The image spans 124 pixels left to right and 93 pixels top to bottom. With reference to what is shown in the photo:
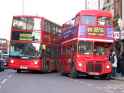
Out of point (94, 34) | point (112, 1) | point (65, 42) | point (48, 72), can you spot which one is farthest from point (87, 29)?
point (112, 1)

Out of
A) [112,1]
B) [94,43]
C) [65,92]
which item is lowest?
[65,92]

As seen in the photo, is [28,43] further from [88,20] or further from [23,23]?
[88,20]

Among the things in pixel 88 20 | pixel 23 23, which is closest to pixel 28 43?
pixel 23 23

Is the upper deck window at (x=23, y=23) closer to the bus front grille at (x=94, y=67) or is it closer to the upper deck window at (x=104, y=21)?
the upper deck window at (x=104, y=21)

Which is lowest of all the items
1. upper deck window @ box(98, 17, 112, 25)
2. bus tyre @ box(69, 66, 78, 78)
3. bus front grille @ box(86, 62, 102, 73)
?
bus tyre @ box(69, 66, 78, 78)

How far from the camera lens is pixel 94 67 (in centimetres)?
3180

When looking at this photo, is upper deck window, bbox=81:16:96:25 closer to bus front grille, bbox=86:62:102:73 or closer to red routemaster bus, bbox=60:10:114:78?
red routemaster bus, bbox=60:10:114:78

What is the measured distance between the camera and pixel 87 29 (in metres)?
31.9

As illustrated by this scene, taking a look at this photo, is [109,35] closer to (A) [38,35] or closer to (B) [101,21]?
(B) [101,21]

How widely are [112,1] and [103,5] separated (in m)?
5.40

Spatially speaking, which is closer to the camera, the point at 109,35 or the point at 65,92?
the point at 65,92

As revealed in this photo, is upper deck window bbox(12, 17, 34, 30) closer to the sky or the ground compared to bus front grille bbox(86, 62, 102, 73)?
closer to the sky

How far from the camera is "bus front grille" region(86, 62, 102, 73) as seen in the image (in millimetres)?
31719

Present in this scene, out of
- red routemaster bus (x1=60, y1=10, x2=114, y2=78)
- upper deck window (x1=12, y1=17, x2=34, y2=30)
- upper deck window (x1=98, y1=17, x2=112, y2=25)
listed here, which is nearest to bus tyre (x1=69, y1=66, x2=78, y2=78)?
red routemaster bus (x1=60, y1=10, x2=114, y2=78)
